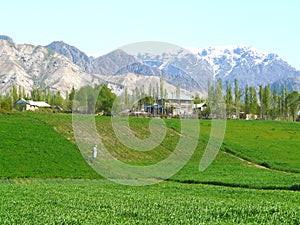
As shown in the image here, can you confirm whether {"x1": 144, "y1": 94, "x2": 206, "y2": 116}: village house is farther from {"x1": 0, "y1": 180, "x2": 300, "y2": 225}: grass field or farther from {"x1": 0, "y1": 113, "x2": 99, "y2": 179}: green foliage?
{"x1": 0, "y1": 180, "x2": 300, "y2": 225}: grass field

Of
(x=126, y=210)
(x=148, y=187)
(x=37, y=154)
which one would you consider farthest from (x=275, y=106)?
(x=126, y=210)

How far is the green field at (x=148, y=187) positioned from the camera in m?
16.4

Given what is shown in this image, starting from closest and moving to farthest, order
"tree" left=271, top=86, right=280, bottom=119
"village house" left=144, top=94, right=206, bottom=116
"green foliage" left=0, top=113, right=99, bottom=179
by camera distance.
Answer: "green foliage" left=0, top=113, right=99, bottom=179, "village house" left=144, top=94, right=206, bottom=116, "tree" left=271, top=86, right=280, bottom=119

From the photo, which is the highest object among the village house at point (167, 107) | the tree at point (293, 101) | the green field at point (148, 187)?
the tree at point (293, 101)

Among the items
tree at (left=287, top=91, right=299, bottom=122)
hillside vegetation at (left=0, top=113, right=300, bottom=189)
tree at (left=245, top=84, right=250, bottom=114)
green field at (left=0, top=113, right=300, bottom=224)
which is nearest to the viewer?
green field at (left=0, top=113, right=300, bottom=224)

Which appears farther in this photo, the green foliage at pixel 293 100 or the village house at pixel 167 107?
the green foliage at pixel 293 100

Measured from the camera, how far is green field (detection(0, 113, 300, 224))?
16391mm

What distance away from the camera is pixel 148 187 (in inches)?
1164

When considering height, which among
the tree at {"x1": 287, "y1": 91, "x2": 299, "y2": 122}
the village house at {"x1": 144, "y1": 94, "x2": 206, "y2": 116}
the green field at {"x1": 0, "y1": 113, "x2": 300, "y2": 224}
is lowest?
the green field at {"x1": 0, "y1": 113, "x2": 300, "y2": 224}

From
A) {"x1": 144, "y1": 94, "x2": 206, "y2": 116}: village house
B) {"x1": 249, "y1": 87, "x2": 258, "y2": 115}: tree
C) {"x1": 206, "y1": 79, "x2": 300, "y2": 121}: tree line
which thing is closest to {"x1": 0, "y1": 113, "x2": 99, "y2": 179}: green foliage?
{"x1": 144, "y1": 94, "x2": 206, "y2": 116}: village house

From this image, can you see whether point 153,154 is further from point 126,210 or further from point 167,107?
point 167,107

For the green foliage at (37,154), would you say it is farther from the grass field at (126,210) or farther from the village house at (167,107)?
the village house at (167,107)

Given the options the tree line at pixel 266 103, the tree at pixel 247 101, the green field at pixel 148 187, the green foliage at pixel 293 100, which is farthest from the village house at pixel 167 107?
the green foliage at pixel 293 100

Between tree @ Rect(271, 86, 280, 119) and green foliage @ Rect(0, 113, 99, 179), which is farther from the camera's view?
tree @ Rect(271, 86, 280, 119)
